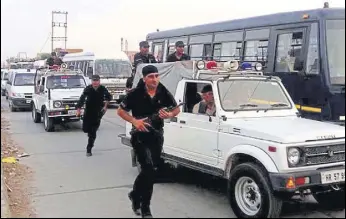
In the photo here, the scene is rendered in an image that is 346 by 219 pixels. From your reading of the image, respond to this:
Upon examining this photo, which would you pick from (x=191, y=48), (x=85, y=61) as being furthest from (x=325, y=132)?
(x=85, y=61)

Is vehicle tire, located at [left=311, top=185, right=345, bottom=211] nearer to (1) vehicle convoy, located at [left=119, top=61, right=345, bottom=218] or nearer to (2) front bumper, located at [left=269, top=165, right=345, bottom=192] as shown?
(1) vehicle convoy, located at [left=119, top=61, right=345, bottom=218]

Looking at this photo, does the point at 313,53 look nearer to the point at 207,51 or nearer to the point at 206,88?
the point at 206,88

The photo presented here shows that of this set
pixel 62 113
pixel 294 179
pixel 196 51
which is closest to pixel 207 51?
pixel 196 51

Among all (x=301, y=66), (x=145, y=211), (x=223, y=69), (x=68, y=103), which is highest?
(x=301, y=66)

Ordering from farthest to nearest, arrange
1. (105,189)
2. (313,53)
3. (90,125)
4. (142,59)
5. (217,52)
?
(217,52) → (142,59) → (90,125) → (313,53) → (105,189)

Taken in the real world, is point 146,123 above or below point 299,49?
below

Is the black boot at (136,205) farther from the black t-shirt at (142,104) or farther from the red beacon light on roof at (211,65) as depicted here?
the red beacon light on roof at (211,65)

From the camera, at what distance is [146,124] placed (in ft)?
17.2

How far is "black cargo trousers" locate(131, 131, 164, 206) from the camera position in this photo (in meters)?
5.28

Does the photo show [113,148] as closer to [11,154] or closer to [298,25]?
[11,154]

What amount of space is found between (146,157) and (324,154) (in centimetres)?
→ 203

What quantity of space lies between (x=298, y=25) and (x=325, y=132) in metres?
4.68

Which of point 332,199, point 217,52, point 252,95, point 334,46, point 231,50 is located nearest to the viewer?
point 332,199

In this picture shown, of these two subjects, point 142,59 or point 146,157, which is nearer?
point 146,157
